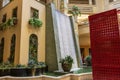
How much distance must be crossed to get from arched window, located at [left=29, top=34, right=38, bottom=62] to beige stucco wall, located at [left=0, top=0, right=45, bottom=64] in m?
0.24

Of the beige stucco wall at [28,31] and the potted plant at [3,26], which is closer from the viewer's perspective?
the beige stucco wall at [28,31]

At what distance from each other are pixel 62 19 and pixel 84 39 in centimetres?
658

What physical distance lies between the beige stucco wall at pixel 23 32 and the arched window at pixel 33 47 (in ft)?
0.79

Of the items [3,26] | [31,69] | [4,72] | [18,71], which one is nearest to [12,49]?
[4,72]

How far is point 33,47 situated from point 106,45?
669cm

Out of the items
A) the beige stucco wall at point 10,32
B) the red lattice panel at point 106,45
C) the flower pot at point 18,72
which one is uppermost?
the beige stucco wall at point 10,32

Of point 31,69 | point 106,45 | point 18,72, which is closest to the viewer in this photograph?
point 106,45

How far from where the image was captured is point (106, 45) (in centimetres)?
246

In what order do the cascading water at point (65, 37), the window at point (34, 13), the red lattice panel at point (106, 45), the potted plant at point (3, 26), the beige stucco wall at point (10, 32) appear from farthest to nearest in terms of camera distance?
the cascading water at point (65, 37)
the potted plant at point (3, 26)
the window at point (34, 13)
the beige stucco wall at point (10, 32)
the red lattice panel at point (106, 45)

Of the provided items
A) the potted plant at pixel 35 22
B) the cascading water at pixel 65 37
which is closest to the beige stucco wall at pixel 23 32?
the potted plant at pixel 35 22

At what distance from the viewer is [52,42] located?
920 cm

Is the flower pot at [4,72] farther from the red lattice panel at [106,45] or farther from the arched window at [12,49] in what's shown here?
the red lattice panel at [106,45]

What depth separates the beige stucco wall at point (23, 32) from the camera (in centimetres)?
786

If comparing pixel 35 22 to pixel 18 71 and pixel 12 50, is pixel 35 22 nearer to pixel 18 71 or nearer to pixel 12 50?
pixel 12 50
